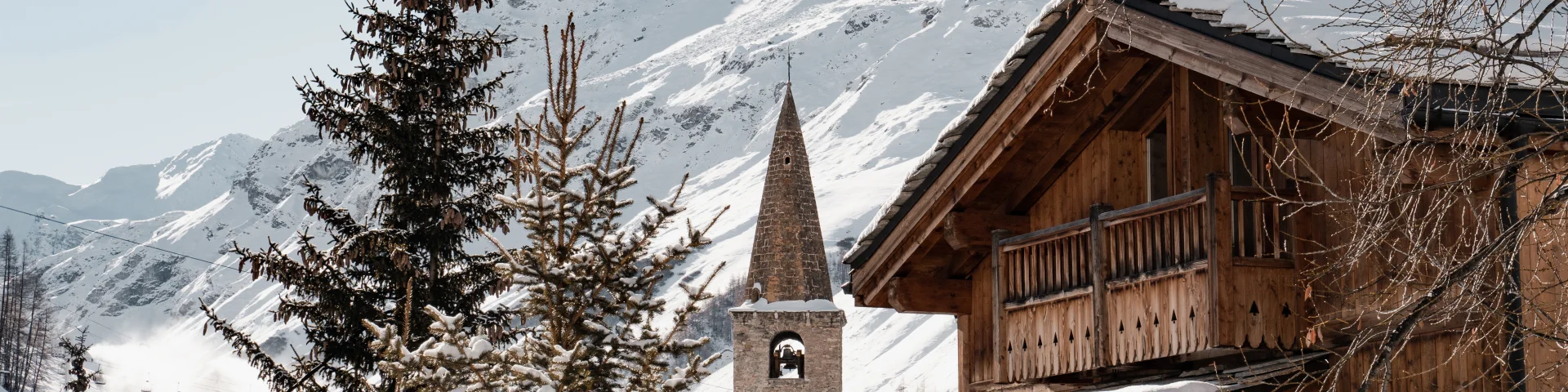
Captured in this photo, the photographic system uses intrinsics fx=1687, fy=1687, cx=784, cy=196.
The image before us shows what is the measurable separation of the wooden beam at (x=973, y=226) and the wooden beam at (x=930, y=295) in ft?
2.03

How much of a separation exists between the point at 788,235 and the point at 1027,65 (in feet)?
86.1

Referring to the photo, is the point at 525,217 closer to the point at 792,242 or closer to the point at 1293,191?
the point at 1293,191

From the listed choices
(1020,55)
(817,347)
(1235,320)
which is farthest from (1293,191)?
(817,347)

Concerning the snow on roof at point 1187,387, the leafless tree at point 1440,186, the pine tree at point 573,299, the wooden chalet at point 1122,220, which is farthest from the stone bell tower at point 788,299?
the leafless tree at point 1440,186

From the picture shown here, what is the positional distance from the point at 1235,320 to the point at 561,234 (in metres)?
6.41

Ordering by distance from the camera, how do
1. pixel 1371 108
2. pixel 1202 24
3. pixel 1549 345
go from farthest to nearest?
pixel 1202 24 → pixel 1549 345 → pixel 1371 108

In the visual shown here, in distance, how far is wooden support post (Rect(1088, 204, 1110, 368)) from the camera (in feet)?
34.9

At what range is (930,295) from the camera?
1316 centimetres

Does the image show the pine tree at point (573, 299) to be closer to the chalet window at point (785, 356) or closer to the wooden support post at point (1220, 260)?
the wooden support post at point (1220, 260)

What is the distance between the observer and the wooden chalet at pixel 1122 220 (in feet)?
30.7

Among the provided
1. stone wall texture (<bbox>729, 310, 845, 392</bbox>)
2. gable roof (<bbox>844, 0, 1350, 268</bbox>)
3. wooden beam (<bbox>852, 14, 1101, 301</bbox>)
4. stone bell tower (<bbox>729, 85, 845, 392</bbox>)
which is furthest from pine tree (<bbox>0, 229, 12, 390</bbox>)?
gable roof (<bbox>844, 0, 1350, 268</bbox>)

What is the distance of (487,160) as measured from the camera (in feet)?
73.1

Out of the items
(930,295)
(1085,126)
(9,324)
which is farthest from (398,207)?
(9,324)

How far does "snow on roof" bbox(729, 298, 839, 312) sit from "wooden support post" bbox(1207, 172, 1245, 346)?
26.6m
